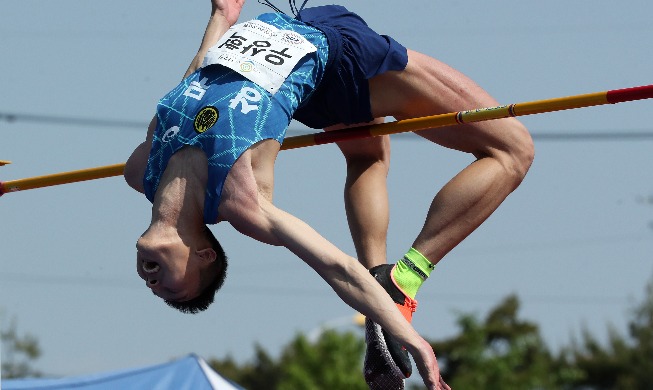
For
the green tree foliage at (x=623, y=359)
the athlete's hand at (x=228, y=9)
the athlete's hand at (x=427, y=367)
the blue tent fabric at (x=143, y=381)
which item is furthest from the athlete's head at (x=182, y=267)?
the green tree foliage at (x=623, y=359)

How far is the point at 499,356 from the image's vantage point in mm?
29203

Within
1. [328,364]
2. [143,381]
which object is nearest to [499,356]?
[328,364]

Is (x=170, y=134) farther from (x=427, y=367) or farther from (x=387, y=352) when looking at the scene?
(x=427, y=367)

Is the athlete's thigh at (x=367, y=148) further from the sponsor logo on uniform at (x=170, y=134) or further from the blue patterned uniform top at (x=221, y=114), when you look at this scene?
the sponsor logo on uniform at (x=170, y=134)

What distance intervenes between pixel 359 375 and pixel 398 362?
64.0 ft

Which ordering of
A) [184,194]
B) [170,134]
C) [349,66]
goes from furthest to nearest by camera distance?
[349,66] → [170,134] → [184,194]

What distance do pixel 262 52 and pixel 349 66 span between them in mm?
418

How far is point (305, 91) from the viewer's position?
6531 mm

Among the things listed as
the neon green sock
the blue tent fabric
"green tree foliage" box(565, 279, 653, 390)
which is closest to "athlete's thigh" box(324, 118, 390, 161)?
the neon green sock

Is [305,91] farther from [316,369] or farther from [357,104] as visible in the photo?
[316,369]

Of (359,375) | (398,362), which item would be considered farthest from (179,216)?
(359,375)

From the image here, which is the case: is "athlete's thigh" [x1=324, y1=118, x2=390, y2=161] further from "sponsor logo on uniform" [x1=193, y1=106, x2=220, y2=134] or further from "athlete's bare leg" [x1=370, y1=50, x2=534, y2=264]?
"sponsor logo on uniform" [x1=193, y1=106, x2=220, y2=134]

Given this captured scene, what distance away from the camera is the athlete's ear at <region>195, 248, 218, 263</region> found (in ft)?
20.7

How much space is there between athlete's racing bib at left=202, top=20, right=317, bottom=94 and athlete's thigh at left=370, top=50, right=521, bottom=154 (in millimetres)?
456
